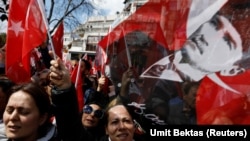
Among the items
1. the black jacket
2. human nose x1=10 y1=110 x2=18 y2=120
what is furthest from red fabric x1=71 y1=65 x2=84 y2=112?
human nose x1=10 y1=110 x2=18 y2=120

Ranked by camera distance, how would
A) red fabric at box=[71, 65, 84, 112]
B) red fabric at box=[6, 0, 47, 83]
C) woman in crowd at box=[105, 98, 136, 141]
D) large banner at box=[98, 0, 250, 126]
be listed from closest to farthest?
woman in crowd at box=[105, 98, 136, 141], large banner at box=[98, 0, 250, 126], red fabric at box=[6, 0, 47, 83], red fabric at box=[71, 65, 84, 112]

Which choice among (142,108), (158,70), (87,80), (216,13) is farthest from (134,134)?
(87,80)

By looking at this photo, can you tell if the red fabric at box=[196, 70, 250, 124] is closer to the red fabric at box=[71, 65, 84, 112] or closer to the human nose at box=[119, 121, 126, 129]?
the human nose at box=[119, 121, 126, 129]

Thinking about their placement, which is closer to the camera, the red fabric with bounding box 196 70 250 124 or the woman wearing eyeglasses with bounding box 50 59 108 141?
the woman wearing eyeglasses with bounding box 50 59 108 141

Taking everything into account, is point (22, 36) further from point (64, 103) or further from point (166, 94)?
point (64, 103)

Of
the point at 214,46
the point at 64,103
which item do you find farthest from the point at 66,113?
the point at 214,46

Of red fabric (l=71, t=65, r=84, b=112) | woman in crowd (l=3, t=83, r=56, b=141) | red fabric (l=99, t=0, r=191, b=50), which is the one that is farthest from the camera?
red fabric (l=71, t=65, r=84, b=112)

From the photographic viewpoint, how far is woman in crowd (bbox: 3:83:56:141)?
181 cm

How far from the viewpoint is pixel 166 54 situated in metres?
2.77

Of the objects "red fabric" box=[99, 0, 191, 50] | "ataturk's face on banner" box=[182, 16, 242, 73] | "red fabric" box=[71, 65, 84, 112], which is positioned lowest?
"red fabric" box=[71, 65, 84, 112]

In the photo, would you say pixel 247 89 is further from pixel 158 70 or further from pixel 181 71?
pixel 158 70

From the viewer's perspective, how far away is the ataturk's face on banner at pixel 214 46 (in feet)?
8.25

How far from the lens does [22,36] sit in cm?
343

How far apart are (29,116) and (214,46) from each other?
133cm
